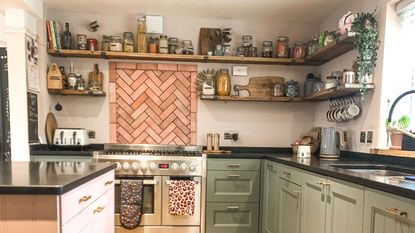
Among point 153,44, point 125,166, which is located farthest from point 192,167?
point 153,44

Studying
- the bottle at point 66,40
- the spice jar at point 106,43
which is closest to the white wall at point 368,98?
the spice jar at point 106,43

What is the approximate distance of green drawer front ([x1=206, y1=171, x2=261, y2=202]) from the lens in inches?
110

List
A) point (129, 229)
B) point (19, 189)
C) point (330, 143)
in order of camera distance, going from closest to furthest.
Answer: point (19, 189) → point (330, 143) → point (129, 229)

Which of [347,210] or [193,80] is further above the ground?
[193,80]

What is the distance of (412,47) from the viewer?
206 cm

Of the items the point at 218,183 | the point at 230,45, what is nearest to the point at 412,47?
the point at 230,45

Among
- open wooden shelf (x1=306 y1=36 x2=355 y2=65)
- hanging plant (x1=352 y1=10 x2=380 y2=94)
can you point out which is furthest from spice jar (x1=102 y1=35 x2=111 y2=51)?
hanging plant (x1=352 y1=10 x2=380 y2=94)

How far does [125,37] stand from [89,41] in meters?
0.41

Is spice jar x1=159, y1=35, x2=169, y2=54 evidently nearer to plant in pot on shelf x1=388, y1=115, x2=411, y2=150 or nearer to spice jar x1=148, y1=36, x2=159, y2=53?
spice jar x1=148, y1=36, x2=159, y2=53

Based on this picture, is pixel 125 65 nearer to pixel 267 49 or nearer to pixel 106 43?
pixel 106 43

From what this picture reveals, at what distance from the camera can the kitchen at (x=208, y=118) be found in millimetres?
2008

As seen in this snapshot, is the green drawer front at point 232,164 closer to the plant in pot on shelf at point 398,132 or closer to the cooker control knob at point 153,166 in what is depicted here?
the cooker control knob at point 153,166

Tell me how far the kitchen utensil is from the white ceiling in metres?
1.23

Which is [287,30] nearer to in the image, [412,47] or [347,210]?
[412,47]
